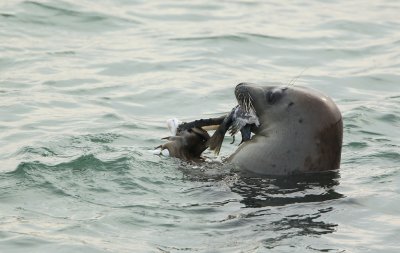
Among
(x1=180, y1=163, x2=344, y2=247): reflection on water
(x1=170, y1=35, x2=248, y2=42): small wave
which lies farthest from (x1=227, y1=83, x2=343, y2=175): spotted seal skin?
(x1=170, y1=35, x2=248, y2=42): small wave

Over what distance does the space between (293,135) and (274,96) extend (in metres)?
0.42

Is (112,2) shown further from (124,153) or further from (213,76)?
(124,153)

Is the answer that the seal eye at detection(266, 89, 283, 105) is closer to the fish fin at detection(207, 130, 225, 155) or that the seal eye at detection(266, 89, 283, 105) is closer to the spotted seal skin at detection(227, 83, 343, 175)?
the spotted seal skin at detection(227, 83, 343, 175)

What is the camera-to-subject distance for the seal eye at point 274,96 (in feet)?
27.4

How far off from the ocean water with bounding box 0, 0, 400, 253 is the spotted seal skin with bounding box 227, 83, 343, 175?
152mm

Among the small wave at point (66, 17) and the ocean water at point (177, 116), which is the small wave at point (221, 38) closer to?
the ocean water at point (177, 116)

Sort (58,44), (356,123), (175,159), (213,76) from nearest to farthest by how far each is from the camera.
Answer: (175,159) < (356,123) < (213,76) < (58,44)

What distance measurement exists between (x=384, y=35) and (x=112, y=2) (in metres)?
4.04

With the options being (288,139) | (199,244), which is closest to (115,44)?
(288,139)

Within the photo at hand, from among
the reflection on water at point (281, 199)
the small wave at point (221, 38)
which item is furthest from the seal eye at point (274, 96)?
the small wave at point (221, 38)

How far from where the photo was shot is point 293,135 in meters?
8.13

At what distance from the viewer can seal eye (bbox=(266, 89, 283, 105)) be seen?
8.35 meters

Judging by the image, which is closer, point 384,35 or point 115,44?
point 115,44

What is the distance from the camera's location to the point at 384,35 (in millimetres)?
14320
